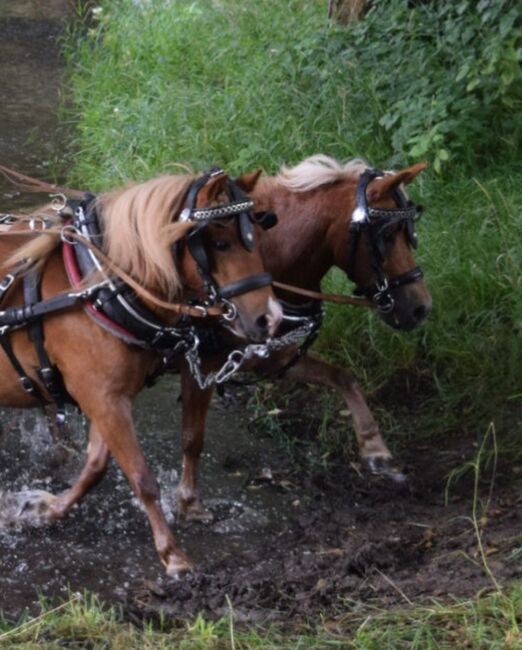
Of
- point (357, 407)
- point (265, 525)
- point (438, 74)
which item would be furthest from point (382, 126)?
point (265, 525)

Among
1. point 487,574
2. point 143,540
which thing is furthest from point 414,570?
point 143,540

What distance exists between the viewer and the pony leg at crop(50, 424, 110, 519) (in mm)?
5191

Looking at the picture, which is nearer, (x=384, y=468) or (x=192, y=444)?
(x=192, y=444)

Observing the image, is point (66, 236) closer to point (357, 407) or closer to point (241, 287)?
point (241, 287)

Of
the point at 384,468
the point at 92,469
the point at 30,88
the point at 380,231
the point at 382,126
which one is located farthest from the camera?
the point at 30,88

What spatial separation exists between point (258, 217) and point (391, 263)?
2.78 feet

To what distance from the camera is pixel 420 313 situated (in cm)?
566

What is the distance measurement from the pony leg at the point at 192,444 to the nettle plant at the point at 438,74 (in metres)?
1.99

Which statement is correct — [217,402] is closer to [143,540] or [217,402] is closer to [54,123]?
[143,540]

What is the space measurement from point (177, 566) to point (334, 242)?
1.53m

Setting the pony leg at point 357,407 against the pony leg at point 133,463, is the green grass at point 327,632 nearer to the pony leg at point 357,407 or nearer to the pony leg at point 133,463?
the pony leg at point 133,463

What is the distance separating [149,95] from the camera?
9.83 metres

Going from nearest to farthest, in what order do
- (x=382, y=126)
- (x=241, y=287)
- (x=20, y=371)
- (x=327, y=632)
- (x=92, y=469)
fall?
(x=327, y=632) < (x=241, y=287) < (x=20, y=371) < (x=92, y=469) < (x=382, y=126)

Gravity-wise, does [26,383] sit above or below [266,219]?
below
